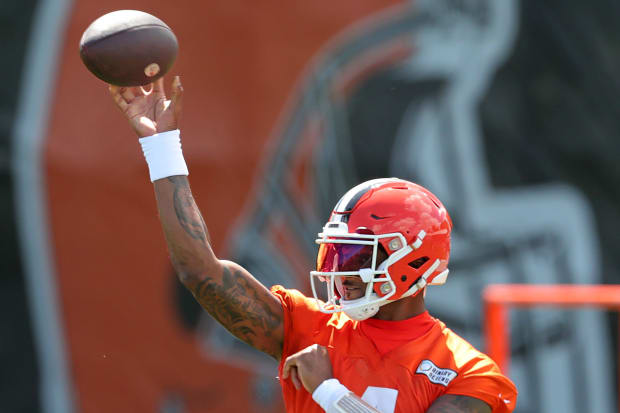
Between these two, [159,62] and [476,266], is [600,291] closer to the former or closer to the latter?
[476,266]

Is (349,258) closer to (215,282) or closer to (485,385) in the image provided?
(215,282)

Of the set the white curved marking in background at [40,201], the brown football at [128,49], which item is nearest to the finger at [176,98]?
the brown football at [128,49]

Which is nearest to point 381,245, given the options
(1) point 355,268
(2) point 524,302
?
(1) point 355,268

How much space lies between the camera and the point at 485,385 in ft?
8.32

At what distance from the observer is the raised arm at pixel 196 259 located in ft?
7.93

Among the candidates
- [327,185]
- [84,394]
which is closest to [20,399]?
[84,394]

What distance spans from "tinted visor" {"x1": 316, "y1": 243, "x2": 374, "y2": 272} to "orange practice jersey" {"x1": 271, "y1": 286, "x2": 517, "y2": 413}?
0.65ft

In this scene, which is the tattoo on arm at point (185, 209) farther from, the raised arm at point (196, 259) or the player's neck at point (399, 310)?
the player's neck at point (399, 310)

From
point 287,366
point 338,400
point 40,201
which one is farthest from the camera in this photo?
point 40,201

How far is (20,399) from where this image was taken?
560 centimetres

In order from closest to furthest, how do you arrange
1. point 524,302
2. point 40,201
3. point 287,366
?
1. point 287,366
2. point 524,302
3. point 40,201

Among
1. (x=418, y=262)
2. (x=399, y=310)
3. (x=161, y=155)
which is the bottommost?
(x=399, y=310)

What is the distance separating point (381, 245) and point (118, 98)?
83 cm

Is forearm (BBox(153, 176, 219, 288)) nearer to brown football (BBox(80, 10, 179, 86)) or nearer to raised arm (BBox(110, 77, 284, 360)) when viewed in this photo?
raised arm (BBox(110, 77, 284, 360))
